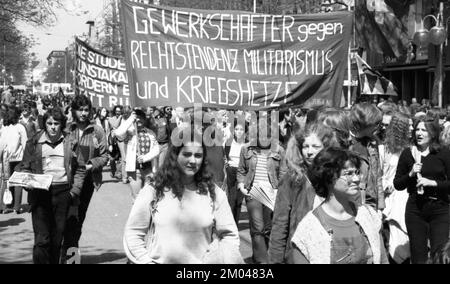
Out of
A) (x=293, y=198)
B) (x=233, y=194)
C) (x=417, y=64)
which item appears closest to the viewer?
(x=293, y=198)

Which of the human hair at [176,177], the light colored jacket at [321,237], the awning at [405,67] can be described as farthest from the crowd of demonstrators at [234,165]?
the awning at [405,67]

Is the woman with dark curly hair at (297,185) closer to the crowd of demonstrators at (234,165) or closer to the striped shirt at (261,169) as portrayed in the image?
the striped shirt at (261,169)

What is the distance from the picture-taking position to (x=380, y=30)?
39.5 feet

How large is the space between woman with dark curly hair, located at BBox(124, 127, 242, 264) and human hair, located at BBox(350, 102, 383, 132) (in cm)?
242

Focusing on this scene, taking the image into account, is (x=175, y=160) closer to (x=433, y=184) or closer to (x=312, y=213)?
(x=312, y=213)

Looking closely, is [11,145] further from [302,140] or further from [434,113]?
[302,140]

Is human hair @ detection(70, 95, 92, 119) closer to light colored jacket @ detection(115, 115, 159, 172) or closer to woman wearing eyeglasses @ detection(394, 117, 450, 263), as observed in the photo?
light colored jacket @ detection(115, 115, 159, 172)

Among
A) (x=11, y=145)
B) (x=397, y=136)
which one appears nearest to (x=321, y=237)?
(x=397, y=136)

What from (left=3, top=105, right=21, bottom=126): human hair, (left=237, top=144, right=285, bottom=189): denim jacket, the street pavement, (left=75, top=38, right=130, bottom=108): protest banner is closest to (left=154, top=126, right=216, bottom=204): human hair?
(left=237, top=144, right=285, bottom=189): denim jacket

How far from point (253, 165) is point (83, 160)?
1.87 meters

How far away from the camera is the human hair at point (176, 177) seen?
450cm

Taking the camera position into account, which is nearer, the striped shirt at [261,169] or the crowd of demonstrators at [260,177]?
the crowd of demonstrators at [260,177]

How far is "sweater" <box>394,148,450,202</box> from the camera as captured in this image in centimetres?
681
